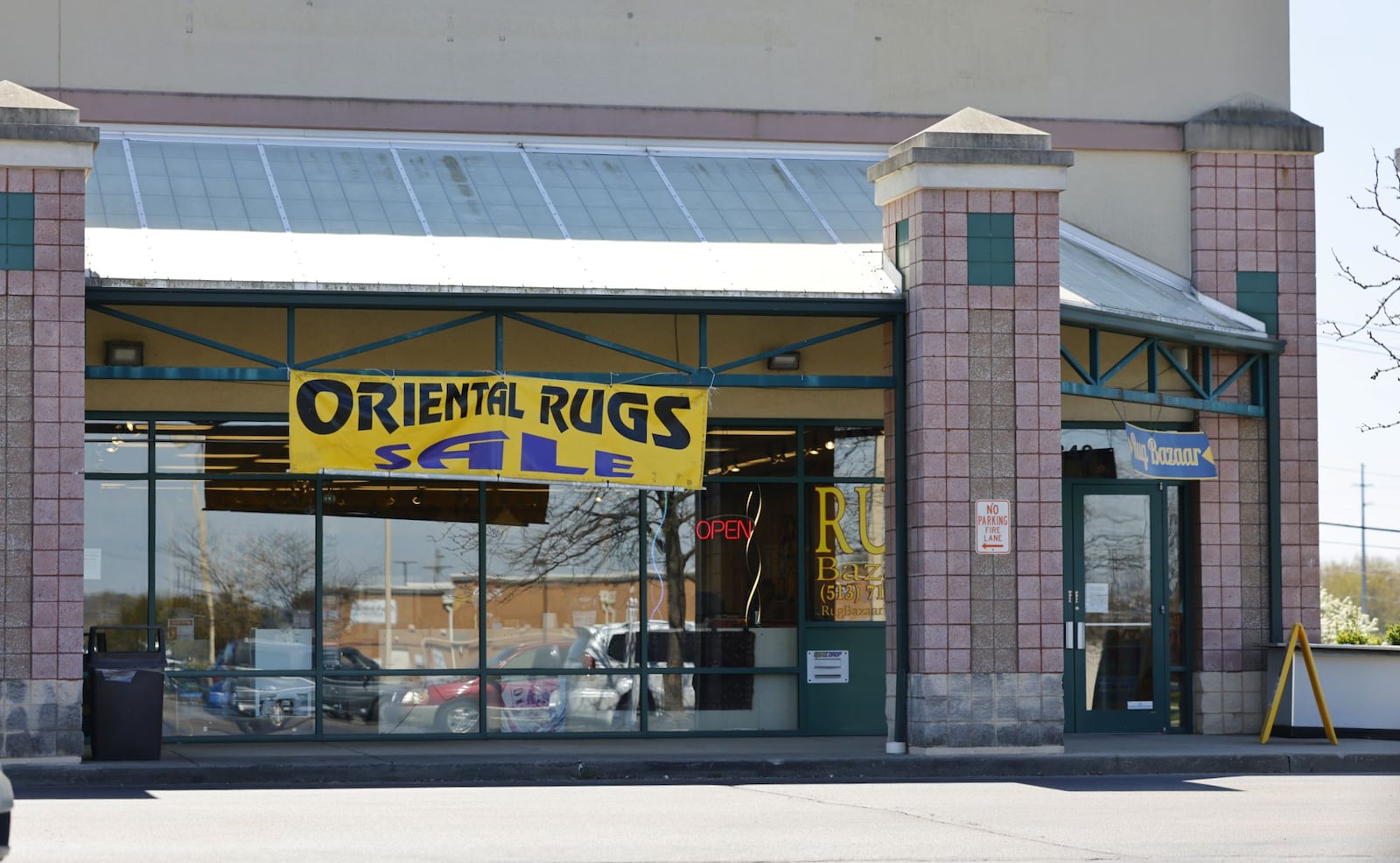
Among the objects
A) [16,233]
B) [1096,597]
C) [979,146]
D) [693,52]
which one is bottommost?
[1096,597]

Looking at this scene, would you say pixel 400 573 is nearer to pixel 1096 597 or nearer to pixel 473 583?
pixel 473 583

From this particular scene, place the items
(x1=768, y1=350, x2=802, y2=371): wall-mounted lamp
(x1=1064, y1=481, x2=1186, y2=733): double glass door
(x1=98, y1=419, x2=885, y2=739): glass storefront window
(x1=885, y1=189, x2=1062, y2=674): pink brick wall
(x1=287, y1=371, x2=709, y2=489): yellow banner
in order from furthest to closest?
(x1=1064, y1=481, x2=1186, y2=733): double glass door
(x1=768, y1=350, x2=802, y2=371): wall-mounted lamp
(x1=98, y1=419, x2=885, y2=739): glass storefront window
(x1=885, y1=189, x2=1062, y2=674): pink brick wall
(x1=287, y1=371, x2=709, y2=489): yellow banner

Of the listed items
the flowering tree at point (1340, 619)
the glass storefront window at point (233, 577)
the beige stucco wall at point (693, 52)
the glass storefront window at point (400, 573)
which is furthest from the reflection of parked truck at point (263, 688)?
the flowering tree at point (1340, 619)

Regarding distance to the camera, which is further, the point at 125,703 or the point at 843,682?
the point at 843,682

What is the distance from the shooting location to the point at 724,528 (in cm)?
1844

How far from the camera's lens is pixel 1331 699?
18.4 metres

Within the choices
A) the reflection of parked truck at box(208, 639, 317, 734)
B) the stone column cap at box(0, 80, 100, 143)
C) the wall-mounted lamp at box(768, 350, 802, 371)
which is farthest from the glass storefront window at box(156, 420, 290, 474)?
the wall-mounted lamp at box(768, 350, 802, 371)

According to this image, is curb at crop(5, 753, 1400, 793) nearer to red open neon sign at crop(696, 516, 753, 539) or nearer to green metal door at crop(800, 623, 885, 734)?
green metal door at crop(800, 623, 885, 734)

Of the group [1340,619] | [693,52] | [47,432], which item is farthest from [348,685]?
[1340,619]

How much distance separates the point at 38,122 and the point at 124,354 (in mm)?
2709

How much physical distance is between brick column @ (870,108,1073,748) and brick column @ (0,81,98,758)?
22.3 feet

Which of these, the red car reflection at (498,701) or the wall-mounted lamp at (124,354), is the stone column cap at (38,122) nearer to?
the wall-mounted lamp at (124,354)

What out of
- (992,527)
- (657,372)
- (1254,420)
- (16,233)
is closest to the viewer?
(16,233)

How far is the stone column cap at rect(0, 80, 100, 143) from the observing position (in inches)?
588
